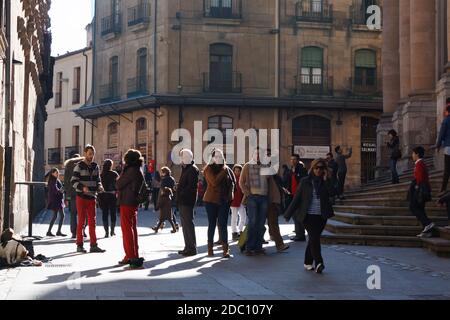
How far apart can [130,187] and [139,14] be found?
31.4m

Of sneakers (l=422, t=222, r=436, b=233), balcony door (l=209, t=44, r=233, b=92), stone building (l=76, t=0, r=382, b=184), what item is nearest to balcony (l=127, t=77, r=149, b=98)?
stone building (l=76, t=0, r=382, b=184)

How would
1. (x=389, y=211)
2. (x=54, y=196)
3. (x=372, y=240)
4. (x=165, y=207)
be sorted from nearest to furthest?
(x=372, y=240) → (x=389, y=211) → (x=54, y=196) → (x=165, y=207)

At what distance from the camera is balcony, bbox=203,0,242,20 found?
135 feet

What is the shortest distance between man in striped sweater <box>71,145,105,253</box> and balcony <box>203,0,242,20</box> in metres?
27.6

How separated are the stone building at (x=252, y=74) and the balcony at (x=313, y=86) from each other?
2.5 inches

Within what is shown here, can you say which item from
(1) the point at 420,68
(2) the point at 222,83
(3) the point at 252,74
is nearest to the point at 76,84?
(2) the point at 222,83

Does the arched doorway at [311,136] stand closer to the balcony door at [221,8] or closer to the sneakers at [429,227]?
the balcony door at [221,8]

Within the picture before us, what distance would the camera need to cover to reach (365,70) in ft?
141

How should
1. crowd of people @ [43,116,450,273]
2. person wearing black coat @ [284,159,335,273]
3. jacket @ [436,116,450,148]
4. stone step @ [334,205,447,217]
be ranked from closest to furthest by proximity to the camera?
person wearing black coat @ [284,159,335,273] → crowd of people @ [43,116,450,273] → jacket @ [436,116,450,148] → stone step @ [334,205,447,217]

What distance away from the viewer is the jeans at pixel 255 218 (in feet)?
45.6

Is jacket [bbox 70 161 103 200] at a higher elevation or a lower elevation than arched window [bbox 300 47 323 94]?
lower

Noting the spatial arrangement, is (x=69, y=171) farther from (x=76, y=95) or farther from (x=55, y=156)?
(x=55, y=156)

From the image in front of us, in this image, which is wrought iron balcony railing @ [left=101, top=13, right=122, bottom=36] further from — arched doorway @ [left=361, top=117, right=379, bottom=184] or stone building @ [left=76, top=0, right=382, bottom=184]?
arched doorway @ [left=361, top=117, right=379, bottom=184]

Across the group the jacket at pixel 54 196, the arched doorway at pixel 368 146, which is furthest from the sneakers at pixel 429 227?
the arched doorway at pixel 368 146
